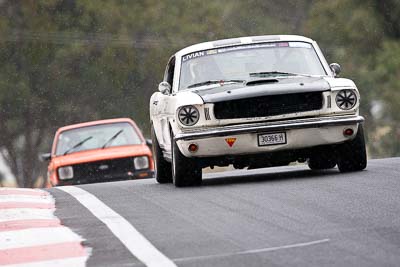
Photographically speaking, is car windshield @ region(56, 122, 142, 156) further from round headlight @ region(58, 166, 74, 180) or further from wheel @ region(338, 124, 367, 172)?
wheel @ region(338, 124, 367, 172)

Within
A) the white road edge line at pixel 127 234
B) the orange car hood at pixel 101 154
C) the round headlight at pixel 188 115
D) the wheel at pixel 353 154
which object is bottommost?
the white road edge line at pixel 127 234

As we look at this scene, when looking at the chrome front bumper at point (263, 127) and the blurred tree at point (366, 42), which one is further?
the blurred tree at point (366, 42)

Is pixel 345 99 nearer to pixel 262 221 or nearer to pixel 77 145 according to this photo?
pixel 262 221

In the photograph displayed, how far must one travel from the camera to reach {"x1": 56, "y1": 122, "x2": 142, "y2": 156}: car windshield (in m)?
22.0

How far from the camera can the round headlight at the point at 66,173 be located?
69.2 feet

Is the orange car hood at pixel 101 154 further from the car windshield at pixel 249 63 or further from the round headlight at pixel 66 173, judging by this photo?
the car windshield at pixel 249 63

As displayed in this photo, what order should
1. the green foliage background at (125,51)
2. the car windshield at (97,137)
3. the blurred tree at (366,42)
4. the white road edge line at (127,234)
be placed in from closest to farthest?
the white road edge line at (127,234) → the car windshield at (97,137) → the green foliage background at (125,51) → the blurred tree at (366,42)

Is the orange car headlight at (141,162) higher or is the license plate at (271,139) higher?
the license plate at (271,139)

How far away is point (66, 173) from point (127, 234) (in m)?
12.3

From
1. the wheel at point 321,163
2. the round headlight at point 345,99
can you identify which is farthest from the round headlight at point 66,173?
the round headlight at point 345,99

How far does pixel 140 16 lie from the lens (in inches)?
1754

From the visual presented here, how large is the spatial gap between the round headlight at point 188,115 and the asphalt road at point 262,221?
0.67 metres

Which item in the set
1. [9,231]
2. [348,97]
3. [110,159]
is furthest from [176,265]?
[110,159]

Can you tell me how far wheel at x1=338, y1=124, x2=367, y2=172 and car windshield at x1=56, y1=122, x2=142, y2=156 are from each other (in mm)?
9035
